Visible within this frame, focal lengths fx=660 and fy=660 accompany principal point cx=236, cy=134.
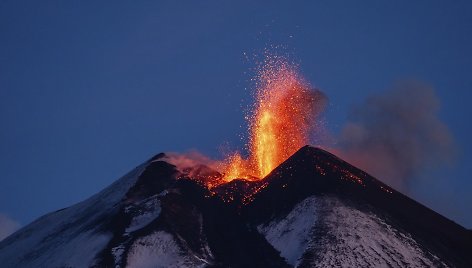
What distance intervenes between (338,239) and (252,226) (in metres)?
14.4

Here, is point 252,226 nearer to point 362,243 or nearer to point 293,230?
point 293,230

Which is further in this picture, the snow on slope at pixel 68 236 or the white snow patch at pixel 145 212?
the white snow patch at pixel 145 212

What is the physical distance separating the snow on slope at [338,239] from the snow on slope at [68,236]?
2225 centimetres

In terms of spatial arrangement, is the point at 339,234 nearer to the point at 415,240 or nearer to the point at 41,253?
the point at 415,240

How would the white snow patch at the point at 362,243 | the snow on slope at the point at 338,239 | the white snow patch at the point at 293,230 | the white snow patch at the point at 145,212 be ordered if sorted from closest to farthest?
the white snow patch at the point at 362,243, the snow on slope at the point at 338,239, the white snow patch at the point at 293,230, the white snow patch at the point at 145,212

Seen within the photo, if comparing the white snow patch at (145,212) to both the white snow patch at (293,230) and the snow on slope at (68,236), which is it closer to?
the snow on slope at (68,236)

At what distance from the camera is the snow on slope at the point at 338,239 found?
7125 cm

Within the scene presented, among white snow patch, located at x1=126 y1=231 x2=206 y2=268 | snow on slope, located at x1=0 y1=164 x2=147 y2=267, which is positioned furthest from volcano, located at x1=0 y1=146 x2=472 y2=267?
snow on slope, located at x1=0 y1=164 x2=147 y2=267

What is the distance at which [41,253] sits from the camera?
3556 inches

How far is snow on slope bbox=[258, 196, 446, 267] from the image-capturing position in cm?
7125

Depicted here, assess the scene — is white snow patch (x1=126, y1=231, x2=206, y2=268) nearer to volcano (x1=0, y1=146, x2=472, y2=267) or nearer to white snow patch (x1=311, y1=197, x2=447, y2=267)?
volcano (x1=0, y1=146, x2=472, y2=267)

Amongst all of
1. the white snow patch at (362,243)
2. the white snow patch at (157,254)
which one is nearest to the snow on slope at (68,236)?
the white snow patch at (157,254)

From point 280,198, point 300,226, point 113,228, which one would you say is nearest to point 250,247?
point 300,226

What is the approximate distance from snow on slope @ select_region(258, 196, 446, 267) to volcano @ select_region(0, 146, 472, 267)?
0.12 metres
